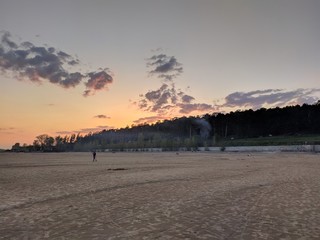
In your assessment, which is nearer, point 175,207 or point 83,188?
point 175,207

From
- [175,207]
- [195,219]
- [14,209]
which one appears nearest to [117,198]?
[175,207]

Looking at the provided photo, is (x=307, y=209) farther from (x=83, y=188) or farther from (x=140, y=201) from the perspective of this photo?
(x=83, y=188)

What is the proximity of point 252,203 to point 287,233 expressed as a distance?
5.57 metres

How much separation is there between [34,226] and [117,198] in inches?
264

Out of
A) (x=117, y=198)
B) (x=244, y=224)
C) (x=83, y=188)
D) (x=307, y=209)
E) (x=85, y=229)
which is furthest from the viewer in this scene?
(x=83, y=188)

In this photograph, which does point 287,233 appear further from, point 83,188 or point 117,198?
point 83,188

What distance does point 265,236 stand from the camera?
33.0ft

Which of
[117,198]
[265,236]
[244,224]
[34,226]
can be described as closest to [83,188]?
[117,198]

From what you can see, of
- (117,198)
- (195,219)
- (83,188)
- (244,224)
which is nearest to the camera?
(244,224)

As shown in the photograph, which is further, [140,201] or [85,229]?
[140,201]

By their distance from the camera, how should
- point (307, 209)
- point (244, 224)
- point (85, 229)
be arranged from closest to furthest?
point (85, 229)
point (244, 224)
point (307, 209)

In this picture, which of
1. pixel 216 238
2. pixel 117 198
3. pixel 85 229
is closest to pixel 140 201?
pixel 117 198

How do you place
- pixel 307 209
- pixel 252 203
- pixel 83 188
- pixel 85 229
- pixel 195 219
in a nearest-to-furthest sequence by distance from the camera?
pixel 85 229 → pixel 195 219 → pixel 307 209 → pixel 252 203 → pixel 83 188

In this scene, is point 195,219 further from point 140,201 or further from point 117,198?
point 117,198
